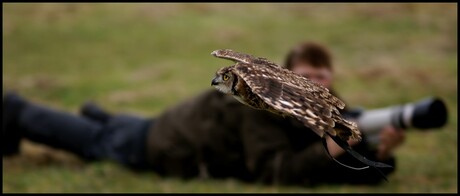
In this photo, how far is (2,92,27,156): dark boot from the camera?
668 centimetres

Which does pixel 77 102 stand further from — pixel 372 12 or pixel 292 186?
pixel 372 12

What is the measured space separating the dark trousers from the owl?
145 inches

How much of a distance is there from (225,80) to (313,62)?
262 cm

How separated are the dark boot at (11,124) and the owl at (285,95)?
13.9 feet

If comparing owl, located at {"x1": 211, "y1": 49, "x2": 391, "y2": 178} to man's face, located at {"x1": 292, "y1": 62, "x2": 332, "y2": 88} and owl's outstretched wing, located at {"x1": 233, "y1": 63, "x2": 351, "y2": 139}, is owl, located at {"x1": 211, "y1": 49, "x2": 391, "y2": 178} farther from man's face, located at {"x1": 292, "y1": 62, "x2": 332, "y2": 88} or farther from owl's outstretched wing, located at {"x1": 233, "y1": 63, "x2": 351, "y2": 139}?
man's face, located at {"x1": 292, "y1": 62, "x2": 332, "y2": 88}

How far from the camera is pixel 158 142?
623cm

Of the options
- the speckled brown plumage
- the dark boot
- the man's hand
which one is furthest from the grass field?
the speckled brown plumage

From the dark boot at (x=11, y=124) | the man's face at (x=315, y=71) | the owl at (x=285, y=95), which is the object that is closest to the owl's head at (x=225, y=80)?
the owl at (x=285, y=95)

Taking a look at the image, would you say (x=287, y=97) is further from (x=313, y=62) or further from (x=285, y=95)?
(x=313, y=62)

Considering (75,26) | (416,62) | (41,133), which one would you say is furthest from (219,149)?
(75,26)

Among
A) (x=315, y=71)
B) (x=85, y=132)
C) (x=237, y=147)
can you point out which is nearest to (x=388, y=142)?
(x=315, y=71)

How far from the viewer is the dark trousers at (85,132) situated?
647cm

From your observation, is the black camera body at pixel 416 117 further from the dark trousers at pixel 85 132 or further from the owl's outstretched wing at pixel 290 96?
the owl's outstretched wing at pixel 290 96

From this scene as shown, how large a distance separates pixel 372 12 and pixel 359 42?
81.7 inches
